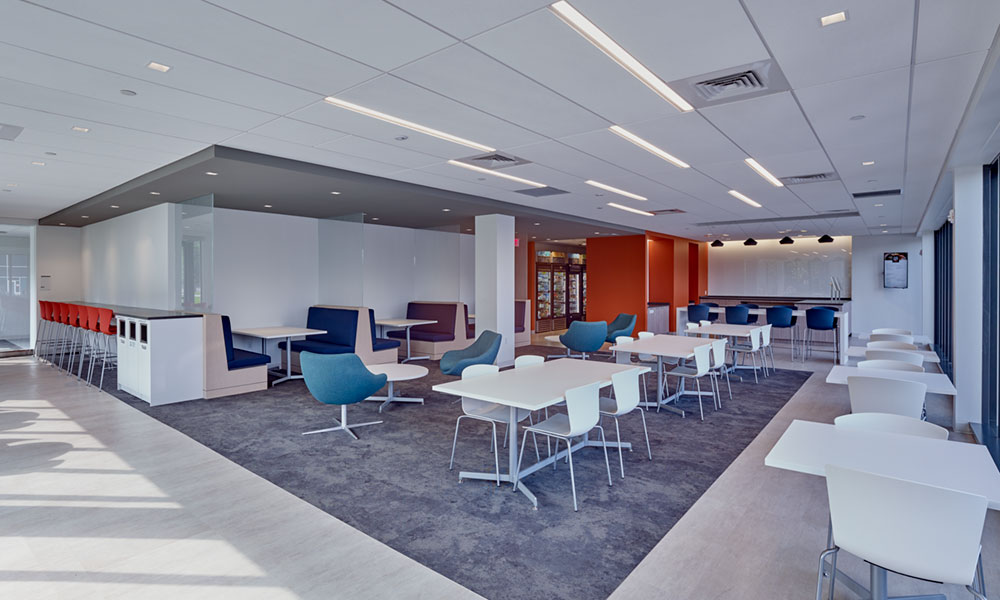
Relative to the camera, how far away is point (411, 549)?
2857mm

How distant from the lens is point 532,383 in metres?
3.94

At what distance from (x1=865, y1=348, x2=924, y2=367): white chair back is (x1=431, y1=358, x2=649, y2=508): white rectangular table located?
2.67m

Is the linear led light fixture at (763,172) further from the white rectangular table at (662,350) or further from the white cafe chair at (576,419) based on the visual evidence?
the white cafe chair at (576,419)

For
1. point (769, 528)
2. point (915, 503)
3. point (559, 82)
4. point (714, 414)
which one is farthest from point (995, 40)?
point (714, 414)

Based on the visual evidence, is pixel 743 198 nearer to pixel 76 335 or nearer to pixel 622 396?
pixel 622 396

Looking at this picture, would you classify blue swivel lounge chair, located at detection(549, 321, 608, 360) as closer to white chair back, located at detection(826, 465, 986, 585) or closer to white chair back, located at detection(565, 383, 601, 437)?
white chair back, located at detection(565, 383, 601, 437)

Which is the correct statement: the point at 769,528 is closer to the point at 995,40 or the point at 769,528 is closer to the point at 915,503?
the point at 915,503

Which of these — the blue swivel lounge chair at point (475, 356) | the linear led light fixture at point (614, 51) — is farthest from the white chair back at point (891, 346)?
the blue swivel lounge chair at point (475, 356)

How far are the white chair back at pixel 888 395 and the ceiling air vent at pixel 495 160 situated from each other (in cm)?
365

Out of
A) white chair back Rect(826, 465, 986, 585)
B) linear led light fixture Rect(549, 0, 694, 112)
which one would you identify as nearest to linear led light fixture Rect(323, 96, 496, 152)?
linear led light fixture Rect(549, 0, 694, 112)

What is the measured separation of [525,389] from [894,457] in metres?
2.13

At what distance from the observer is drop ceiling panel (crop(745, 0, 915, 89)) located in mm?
2498

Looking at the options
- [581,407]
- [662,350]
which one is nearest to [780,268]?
[662,350]

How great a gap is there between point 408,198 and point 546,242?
870 cm
